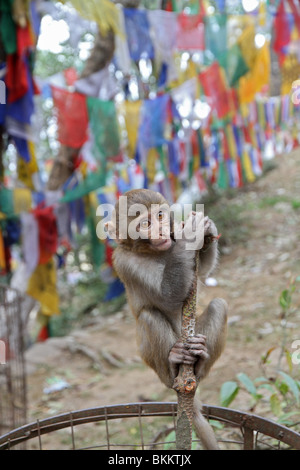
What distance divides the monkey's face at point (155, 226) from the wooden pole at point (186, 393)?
38 centimetres

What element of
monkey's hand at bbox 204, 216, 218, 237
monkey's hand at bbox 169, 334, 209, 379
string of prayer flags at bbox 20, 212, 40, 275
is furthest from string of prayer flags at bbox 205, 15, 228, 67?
monkey's hand at bbox 169, 334, 209, 379

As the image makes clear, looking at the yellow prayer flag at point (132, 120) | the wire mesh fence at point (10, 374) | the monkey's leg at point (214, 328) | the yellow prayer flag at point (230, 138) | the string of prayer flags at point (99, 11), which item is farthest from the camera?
the yellow prayer flag at point (230, 138)

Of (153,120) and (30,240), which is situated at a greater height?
(153,120)

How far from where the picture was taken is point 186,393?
5.53ft

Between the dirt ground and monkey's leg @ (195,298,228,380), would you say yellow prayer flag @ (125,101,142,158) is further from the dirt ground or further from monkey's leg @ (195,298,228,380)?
monkey's leg @ (195,298,228,380)

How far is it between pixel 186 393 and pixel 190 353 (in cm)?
32

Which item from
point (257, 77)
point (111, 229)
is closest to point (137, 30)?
point (257, 77)

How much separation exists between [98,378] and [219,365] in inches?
72.0

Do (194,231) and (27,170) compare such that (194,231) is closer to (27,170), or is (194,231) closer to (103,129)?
(103,129)

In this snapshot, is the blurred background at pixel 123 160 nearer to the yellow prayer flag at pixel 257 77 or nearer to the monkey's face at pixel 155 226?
the yellow prayer flag at pixel 257 77

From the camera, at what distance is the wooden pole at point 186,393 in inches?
64.4

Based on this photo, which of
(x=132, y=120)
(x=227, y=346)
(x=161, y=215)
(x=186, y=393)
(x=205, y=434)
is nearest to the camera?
(x=186, y=393)

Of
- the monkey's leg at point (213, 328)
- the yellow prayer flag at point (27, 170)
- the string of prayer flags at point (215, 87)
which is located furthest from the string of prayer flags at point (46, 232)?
the monkey's leg at point (213, 328)
